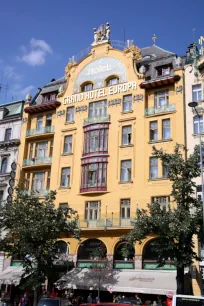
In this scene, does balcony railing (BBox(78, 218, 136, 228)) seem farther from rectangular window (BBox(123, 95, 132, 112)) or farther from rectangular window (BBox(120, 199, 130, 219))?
rectangular window (BBox(123, 95, 132, 112))

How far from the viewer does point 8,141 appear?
42.9 m

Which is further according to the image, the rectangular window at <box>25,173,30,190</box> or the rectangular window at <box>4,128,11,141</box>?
the rectangular window at <box>4,128,11,141</box>

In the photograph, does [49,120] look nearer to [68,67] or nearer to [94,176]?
[68,67]

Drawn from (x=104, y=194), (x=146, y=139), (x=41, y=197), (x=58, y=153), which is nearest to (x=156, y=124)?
(x=146, y=139)

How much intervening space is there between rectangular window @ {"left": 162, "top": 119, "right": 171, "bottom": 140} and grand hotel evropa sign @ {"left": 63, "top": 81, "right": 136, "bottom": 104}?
503cm

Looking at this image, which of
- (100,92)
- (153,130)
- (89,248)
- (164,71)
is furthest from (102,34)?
(89,248)

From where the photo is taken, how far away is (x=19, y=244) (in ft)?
94.5

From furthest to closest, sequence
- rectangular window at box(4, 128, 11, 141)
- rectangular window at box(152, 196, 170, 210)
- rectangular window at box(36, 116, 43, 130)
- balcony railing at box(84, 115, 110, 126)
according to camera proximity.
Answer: rectangular window at box(4, 128, 11, 141), rectangular window at box(36, 116, 43, 130), balcony railing at box(84, 115, 110, 126), rectangular window at box(152, 196, 170, 210)

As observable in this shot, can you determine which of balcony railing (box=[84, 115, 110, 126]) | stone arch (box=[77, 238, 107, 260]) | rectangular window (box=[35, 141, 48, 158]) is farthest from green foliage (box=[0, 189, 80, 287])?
rectangular window (box=[35, 141, 48, 158])

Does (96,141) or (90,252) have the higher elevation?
(96,141)

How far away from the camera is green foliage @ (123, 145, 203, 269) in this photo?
73.8 ft

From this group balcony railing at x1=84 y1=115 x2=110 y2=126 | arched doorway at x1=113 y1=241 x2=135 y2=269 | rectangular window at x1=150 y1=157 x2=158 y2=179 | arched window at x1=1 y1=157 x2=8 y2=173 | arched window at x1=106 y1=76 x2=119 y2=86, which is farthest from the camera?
arched window at x1=1 y1=157 x2=8 y2=173

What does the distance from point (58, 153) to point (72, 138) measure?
2.13 meters

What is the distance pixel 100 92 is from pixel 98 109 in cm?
188
